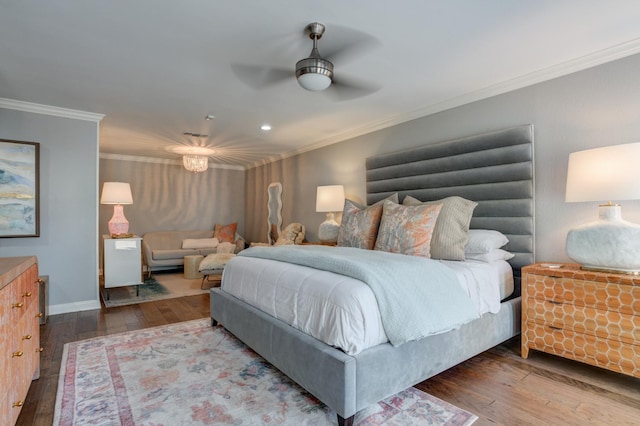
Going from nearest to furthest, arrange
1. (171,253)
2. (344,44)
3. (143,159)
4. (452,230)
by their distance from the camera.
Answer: (344,44), (452,230), (171,253), (143,159)

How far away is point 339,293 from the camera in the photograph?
176 cm

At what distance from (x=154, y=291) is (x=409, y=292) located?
13.3 ft

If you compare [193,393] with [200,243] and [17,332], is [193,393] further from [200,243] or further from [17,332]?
[200,243]

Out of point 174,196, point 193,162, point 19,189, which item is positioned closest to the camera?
point 19,189

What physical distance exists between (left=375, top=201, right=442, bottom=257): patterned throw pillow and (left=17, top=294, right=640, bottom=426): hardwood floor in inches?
36.4

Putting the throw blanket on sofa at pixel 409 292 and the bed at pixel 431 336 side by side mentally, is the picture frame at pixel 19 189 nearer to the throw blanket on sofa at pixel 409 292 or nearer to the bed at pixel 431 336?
the bed at pixel 431 336

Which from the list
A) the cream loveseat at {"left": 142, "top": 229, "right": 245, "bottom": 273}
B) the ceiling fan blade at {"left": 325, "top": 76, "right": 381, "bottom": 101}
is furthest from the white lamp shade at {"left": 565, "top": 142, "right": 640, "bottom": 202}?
the cream loveseat at {"left": 142, "top": 229, "right": 245, "bottom": 273}

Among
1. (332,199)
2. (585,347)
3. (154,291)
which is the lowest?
(154,291)

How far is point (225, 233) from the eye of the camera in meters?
7.05

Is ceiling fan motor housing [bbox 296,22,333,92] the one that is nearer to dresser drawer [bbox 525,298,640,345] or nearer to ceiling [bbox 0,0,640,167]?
ceiling [bbox 0,0,640,167]

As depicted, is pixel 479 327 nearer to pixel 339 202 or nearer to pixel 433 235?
pixel 433 235

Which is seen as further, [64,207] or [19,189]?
[64,207]

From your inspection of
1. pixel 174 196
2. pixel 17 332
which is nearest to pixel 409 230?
pixel 17 332

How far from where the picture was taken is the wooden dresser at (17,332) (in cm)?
143
